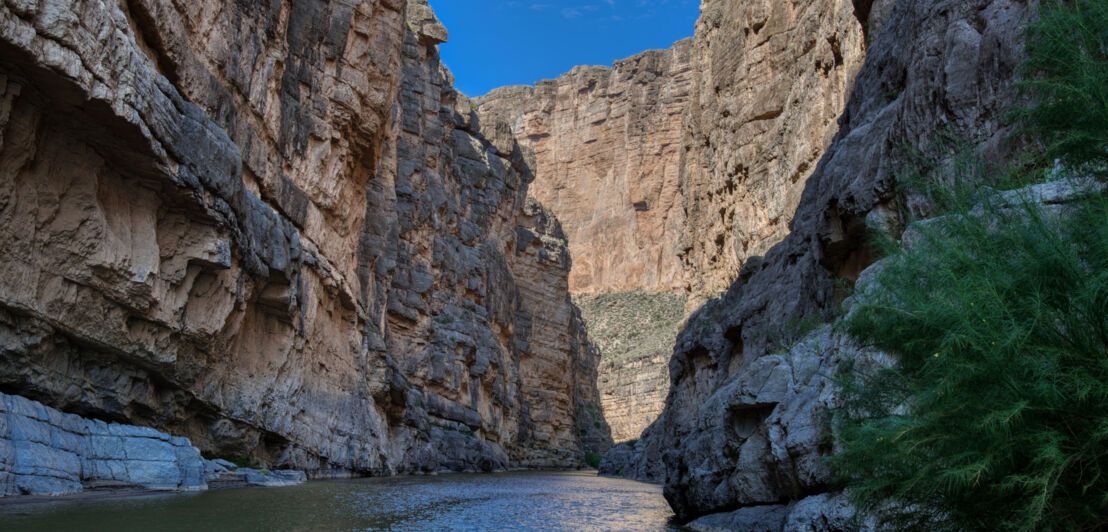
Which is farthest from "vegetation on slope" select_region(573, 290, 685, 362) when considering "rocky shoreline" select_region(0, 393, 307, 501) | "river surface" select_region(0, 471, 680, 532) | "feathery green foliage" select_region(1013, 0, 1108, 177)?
"feathery green foliage" select_region(1013, 0, 1108, 177)

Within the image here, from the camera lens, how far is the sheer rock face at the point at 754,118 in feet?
110

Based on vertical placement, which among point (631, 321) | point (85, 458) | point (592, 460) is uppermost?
point (631, 321)

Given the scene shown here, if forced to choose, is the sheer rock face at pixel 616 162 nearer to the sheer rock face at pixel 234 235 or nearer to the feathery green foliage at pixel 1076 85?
the sheer rock face at pixel 234 235

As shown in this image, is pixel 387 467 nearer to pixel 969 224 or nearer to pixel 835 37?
pixel 835 37

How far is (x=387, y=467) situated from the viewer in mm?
33969

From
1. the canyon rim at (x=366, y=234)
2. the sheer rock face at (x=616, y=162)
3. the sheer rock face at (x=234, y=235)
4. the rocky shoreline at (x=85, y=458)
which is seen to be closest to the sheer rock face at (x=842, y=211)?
the canyon rim at (x=366, y=234)

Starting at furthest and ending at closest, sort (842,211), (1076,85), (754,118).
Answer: (754,118)
(842,211)
(1076,85)

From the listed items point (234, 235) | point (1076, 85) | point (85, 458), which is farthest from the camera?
point (234, 235)

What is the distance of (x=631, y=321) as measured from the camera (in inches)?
4154

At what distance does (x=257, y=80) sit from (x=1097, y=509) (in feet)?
80.2

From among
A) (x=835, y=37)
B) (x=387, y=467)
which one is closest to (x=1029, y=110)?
(x=835, y=37)

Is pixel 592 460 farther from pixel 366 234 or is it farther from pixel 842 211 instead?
pixel 842 211

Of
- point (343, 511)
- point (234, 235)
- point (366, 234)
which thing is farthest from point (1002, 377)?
point (366, 234)

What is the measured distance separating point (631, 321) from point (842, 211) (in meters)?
88.8
